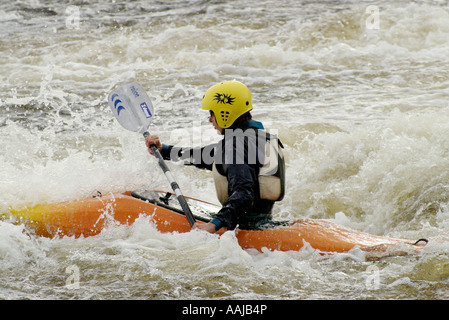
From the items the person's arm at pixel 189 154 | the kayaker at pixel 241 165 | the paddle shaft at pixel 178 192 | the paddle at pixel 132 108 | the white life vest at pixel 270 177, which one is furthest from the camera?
the paddle at pixel 132 108

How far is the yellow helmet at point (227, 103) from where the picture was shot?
358 centimetres

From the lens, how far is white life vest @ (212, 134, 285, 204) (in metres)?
3.51

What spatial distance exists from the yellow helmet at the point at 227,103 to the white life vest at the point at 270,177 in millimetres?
270

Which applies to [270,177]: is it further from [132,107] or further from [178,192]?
[132,107]

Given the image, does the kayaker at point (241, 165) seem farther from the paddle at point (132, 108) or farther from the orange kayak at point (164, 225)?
the paddle at point (132, 108)

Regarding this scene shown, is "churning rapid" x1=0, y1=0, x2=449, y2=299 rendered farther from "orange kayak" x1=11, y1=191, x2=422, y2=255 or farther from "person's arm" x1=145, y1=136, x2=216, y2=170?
"person's arm" x1=145, y1=136, x2=216, y2=170

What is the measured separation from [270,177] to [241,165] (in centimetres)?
25

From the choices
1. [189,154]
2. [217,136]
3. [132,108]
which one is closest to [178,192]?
[189,154]

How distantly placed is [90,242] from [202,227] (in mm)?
988

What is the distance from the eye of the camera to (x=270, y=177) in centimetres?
352

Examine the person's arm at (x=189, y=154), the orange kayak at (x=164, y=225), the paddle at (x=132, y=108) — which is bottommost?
the orange kayak at (x=164, y=225)

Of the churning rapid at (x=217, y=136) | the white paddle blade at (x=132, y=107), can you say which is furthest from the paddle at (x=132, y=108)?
the churning rapid at (x=217, y=136)

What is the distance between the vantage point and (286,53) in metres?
10.4

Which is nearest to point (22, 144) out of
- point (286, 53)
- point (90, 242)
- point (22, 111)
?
point (22, 111)
